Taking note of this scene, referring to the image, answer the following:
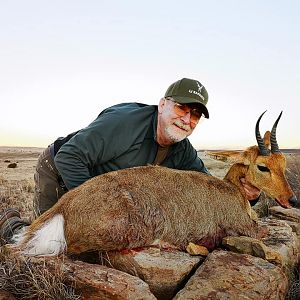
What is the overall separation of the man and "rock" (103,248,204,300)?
1345 millimetres

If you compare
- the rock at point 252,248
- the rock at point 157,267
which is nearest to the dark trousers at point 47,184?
the rock at point 157,267

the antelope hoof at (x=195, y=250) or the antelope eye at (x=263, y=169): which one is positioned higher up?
the antelope eye at (x=263, y=169)

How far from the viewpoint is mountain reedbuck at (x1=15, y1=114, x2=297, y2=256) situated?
4117 mm

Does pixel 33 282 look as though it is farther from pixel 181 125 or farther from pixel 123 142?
pixel 181 125

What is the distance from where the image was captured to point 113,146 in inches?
211

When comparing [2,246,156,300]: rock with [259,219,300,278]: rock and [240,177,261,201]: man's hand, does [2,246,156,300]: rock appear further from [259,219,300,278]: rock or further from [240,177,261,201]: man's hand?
[240,177,261,201]: man's hand

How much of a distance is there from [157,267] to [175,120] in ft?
7.06

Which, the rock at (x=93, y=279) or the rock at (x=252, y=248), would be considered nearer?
the rock at (x=93, y=279)

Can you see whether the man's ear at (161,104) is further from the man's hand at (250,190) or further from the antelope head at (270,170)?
the man's hand at (250,190)

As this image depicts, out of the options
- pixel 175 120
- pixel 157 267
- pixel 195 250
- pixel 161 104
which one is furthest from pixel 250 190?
pixel 157 267

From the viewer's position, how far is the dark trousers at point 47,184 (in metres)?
6.08

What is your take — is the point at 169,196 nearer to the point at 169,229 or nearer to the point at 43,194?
the point at 169,229

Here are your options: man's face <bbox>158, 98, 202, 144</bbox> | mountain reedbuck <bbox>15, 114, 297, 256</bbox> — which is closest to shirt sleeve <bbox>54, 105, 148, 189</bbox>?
man's face <bbox>158, 98, 202, 144</bbox>

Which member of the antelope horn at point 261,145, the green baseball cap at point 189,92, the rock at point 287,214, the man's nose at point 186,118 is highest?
the green baseball cap at point 189,92
